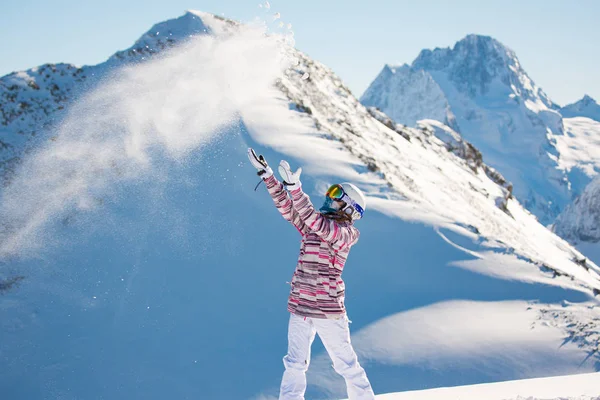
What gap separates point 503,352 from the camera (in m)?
8.11

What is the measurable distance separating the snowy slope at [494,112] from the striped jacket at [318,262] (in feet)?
453

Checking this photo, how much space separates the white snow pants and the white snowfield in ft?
3.38

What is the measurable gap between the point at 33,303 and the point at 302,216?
582 cm

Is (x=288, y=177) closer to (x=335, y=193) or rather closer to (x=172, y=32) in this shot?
(x=335, y=193)

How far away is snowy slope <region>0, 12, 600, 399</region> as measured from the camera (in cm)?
741

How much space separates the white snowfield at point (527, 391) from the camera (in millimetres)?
4871

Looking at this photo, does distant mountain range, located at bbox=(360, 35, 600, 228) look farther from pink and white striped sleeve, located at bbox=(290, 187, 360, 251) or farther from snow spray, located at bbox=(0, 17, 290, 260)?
pink and white striped sleeve, located at bbox=(290, 187, 360, 251)

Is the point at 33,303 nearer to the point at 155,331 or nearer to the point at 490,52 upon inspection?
the point at 155,331

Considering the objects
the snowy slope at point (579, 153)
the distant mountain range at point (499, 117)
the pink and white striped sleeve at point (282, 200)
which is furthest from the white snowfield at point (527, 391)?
the snowy slope at point (579, 153)

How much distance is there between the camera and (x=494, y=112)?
176250mm

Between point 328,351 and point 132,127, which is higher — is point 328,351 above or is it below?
below

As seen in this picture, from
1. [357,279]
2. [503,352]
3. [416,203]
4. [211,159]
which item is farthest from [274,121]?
[503,352]

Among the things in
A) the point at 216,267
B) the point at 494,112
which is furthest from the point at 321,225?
the point at 494,112

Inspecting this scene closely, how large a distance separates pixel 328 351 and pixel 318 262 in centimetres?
71
